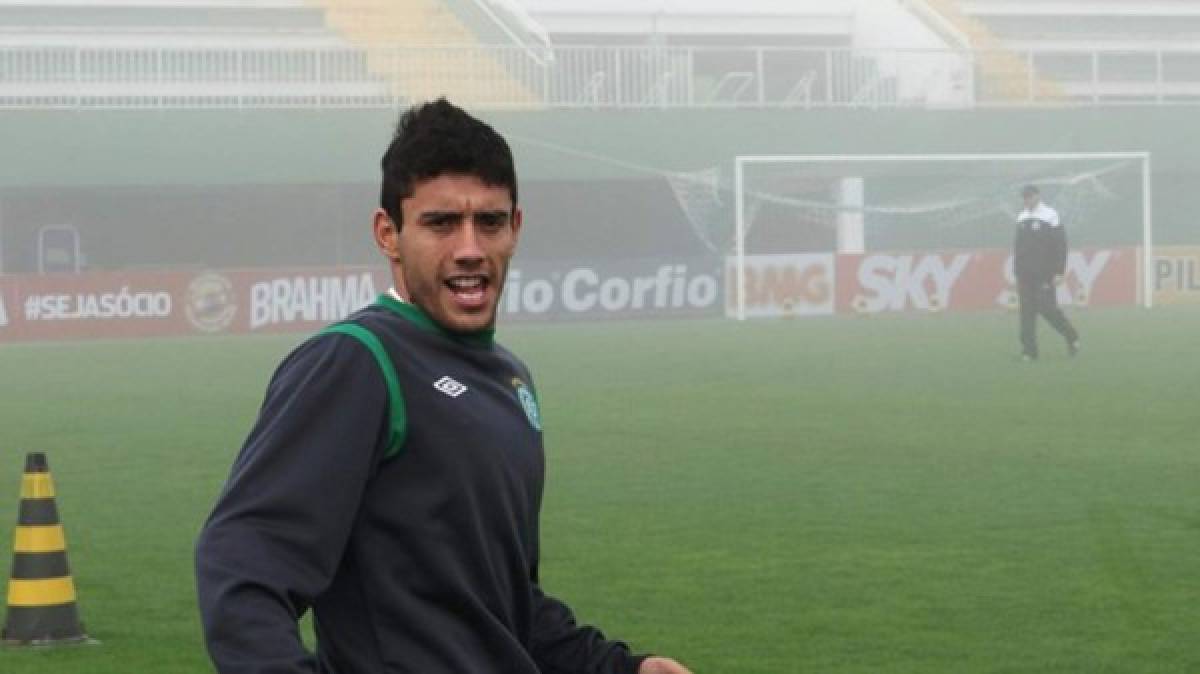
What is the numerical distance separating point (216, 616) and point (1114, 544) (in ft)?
31.5

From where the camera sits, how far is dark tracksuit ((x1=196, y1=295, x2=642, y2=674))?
3.45 metres

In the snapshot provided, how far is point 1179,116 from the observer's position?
47094mm

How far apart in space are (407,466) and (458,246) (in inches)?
11.9

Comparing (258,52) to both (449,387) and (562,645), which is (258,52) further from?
(449,387)

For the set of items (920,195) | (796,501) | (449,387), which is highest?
(920,195)

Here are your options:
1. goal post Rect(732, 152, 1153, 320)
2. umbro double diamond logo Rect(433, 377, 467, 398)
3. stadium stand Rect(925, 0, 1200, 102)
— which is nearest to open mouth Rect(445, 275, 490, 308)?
umbro double diamond logo Rect(433, 377, 467, 398)

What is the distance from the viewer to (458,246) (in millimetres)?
3596

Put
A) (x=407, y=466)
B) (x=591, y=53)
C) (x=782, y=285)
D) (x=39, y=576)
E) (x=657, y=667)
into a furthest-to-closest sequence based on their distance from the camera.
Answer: (x=591, y=53) < (x=782, y=285) < (x=39, y=576) < (x=657, y=667) < (x=407, y=466)

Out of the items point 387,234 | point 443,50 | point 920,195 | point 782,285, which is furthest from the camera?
point 920,195

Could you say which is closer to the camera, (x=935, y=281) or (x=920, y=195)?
(x=935, y=281)

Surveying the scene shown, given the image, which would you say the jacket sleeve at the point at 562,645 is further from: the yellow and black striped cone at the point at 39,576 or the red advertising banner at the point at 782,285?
the red advertising banner at the point at 782,285

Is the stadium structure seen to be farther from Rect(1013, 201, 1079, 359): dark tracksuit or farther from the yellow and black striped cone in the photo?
the yellow and black striped cone

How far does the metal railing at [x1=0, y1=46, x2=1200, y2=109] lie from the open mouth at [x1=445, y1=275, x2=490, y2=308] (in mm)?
36509

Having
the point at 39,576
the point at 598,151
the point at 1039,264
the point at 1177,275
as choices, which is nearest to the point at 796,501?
the point at 39,576
